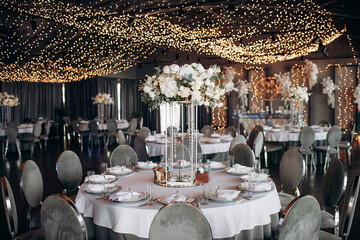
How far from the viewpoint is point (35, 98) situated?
15.4 m

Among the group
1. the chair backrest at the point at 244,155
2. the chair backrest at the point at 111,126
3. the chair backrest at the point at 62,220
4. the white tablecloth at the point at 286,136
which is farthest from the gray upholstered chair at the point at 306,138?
the chair backrest at the point at 111,126

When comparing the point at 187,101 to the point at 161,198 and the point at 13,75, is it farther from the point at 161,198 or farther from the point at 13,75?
the point at 13,75

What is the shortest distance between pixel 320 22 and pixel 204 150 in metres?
5.75

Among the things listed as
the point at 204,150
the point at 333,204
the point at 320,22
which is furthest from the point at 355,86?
the point at 333,204

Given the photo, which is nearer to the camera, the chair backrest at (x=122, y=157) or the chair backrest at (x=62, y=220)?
the chair backrest at (x=62, y=220)

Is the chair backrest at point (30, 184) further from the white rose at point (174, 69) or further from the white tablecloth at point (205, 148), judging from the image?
the white tablecloth at point (205, 148)

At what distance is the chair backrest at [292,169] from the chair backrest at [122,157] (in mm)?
1926

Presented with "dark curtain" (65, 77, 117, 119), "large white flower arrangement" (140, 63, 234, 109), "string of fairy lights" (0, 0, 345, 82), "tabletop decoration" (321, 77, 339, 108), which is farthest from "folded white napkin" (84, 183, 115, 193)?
"dark curtain" (65, 77, 117, 119)

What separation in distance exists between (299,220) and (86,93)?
50.3 feet

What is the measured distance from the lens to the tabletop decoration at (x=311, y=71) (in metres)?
13.9

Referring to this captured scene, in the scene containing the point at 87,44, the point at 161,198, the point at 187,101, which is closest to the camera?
the point at 161,198

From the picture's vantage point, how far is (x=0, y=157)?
30.9 feet

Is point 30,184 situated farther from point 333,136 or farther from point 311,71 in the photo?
point 311,71

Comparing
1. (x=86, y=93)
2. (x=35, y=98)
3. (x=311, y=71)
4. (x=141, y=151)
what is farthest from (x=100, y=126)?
(x=311, y=71)
